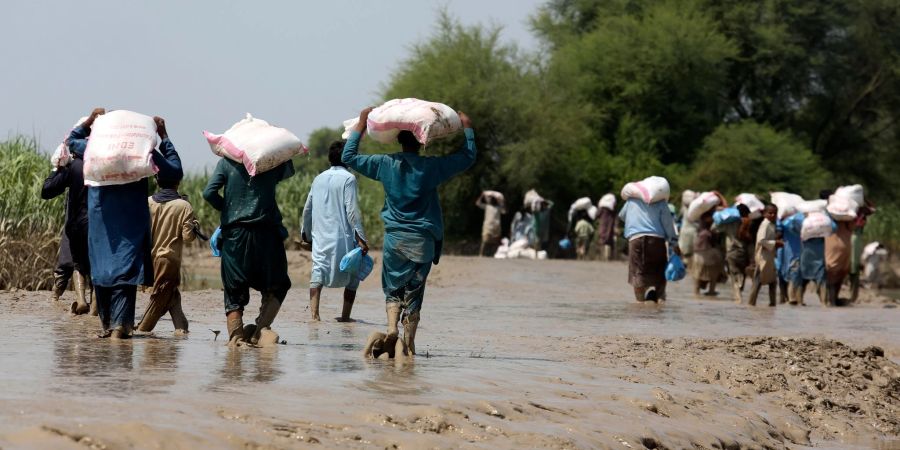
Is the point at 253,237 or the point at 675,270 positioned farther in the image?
the point at 675,270

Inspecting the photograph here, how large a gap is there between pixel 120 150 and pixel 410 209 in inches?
73.7

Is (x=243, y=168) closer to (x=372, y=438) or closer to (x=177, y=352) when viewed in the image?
(x=177, y=352)

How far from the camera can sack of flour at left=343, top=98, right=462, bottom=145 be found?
8.87m

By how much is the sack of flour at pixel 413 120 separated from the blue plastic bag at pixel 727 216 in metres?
10.1

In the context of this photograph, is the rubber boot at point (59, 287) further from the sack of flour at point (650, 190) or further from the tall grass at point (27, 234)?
the sack of flour at point (650, 190)

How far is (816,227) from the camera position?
19.2 m

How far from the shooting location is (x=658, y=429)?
736 cm

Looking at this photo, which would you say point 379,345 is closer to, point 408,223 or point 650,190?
point 408,223

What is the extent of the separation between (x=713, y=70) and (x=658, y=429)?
118 ft

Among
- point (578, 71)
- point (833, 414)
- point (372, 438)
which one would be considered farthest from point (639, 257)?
→ point (578, 71)

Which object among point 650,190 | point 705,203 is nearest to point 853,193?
point 705,203

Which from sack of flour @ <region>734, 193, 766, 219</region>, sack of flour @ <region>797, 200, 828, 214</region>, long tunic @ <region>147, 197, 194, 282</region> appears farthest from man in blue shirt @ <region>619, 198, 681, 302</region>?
long tunic @ <region>147, 197, 194, 282</region>

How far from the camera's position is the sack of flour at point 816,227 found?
757 inches

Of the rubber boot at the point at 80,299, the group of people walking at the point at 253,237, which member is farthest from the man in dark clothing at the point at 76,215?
the group of people walking at the point at 253,237
